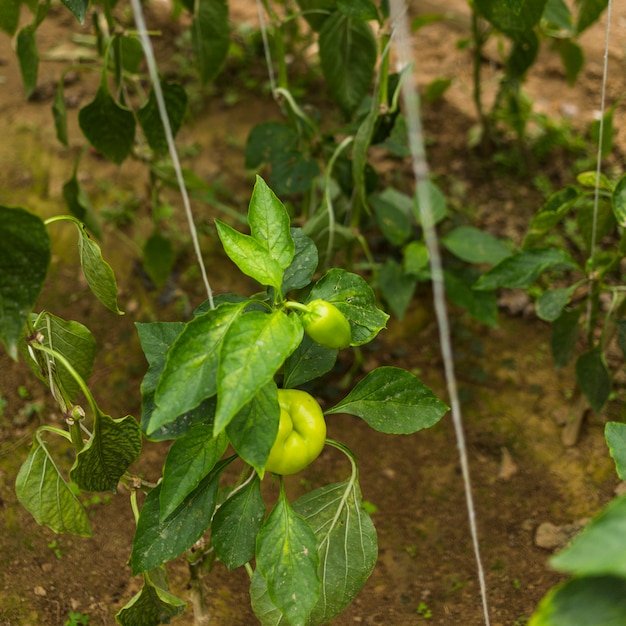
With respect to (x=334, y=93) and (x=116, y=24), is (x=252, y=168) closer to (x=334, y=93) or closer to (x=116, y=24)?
(x=334, y=93)

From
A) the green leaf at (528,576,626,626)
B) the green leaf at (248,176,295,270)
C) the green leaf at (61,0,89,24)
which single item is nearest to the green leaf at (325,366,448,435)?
the green leaf at (248,176,295,270)

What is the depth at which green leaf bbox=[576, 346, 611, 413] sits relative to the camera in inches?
55.3

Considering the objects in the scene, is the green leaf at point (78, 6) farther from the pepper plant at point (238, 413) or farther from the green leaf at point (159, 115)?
the pepper plant at point (238, 413)

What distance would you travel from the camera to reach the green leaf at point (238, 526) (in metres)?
0.96

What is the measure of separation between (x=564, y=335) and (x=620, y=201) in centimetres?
40

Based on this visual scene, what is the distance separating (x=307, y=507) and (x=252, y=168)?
876mm

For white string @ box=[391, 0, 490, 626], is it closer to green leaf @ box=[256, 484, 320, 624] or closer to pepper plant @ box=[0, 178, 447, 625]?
pepper plant @ box=[0, 178, 447, 625]

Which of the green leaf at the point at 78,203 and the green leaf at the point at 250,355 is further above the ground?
the green leaf at the point at 250,355

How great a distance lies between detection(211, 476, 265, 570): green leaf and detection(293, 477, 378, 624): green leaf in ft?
0.32

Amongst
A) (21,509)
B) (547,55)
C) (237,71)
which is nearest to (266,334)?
(21,509)

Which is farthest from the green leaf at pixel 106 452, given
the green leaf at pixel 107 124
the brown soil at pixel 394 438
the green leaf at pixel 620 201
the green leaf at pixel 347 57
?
the green leaf at pixel 347 57

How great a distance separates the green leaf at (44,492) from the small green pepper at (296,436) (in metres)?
0.34

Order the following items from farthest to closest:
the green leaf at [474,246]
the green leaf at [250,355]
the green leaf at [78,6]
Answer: the green leaf at [474,246]
the green leaf at [78,6]
the green leaf at [250,355]

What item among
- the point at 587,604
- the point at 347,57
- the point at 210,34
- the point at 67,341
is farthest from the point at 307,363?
the point at 210,34
